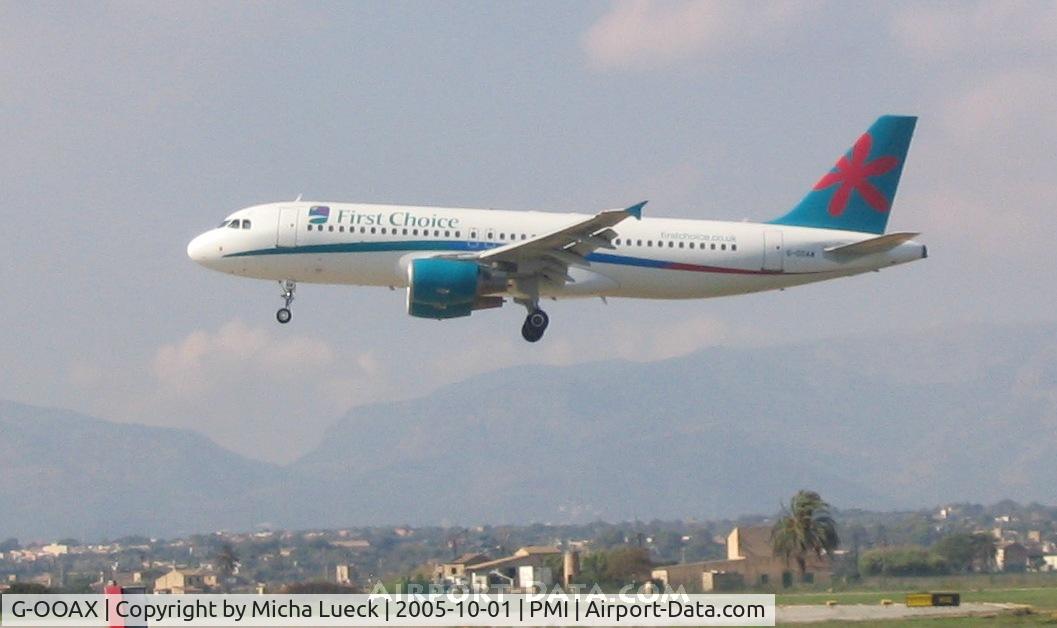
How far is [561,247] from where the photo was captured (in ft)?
155

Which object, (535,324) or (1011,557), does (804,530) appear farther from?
(535,324)

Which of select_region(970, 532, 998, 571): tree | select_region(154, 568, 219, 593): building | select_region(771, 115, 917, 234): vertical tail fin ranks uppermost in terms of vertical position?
select_region(771, 115, 917, 234): vertical tail fin

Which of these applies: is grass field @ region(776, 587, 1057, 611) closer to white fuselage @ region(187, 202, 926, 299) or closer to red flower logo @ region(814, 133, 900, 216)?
white fuselage @ region(187, 202, 926, 299)

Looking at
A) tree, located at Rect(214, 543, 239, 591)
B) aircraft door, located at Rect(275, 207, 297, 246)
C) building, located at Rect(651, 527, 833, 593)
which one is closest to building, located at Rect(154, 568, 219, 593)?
tree, located at Rect(214, 543, 239, 591)

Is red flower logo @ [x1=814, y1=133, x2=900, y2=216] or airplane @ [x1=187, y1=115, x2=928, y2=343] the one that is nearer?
airplane @ [x1=187, y1=115, x2=928, y2=343]

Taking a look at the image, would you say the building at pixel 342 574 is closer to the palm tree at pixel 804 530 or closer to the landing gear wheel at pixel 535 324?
the landing gear wheel at pixel 535 324

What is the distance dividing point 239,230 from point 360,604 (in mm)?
13878

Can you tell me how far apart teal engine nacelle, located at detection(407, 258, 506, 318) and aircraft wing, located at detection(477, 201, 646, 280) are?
Answer: 64cm

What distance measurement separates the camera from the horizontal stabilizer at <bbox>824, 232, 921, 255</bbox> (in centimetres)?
4875

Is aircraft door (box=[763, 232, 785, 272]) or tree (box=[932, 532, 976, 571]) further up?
aircraft door (box=[763, 232, 785, 272])

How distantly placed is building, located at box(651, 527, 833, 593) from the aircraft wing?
33.5ft

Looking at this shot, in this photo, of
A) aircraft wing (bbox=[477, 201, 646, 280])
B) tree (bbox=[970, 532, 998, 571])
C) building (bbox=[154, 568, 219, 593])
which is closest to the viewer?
aircraft wing (bbox=[477, 201, 646, 280])

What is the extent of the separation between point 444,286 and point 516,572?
12.1 m

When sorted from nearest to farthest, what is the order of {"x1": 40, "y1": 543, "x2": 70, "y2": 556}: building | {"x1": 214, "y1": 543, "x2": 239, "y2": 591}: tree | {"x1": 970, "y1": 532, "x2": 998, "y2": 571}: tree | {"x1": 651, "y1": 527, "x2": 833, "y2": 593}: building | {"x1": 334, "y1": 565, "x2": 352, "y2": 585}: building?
{"x1": 651, "y1": 527, "x2": 833, "y2": 593}: building, {"x1": 334, "y1": 565, "x2": 352, "y2": 585}: building, {"x1": 214, "y1": 543, "x2": 239, "y2": 591}: tree, {"x1": 970, "y1": 532, "x2": 998, "y2": 571}: tree, {"x1": 40, "y1": 543, "x2": 70, "y2": 556}: building
